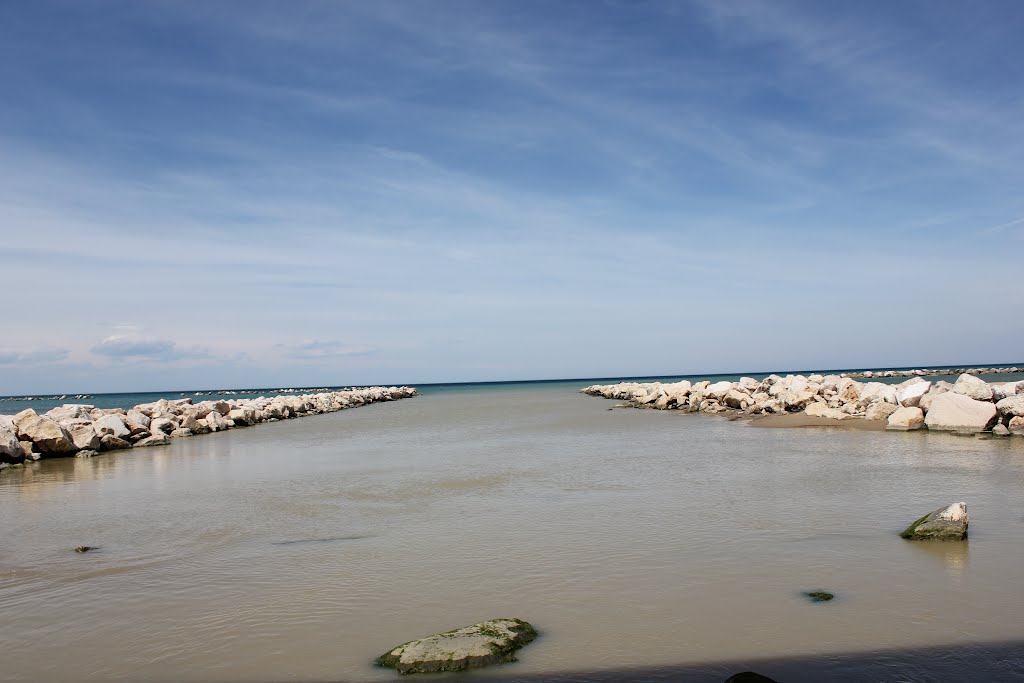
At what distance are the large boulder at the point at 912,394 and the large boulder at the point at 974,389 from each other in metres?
0.91

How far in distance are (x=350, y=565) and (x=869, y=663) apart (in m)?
4.20

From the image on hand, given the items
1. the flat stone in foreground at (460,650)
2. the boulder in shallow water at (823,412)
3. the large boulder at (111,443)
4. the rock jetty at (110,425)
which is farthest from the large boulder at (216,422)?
the flat stone in foreground at (460,650)

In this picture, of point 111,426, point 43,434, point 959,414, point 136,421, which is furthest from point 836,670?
point 136,421

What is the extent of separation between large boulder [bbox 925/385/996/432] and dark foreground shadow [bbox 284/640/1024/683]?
42.9ft

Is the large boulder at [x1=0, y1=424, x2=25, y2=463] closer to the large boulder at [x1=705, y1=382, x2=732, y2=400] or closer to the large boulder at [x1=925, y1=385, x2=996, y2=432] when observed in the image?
the large boulder at [x1=925, y1=385, x2=996, y2=432]

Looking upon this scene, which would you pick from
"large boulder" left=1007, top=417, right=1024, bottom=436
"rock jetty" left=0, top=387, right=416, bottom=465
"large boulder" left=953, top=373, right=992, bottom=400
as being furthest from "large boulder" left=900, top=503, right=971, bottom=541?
"rock jetty" left=0, top=387, right=416, bottom=465

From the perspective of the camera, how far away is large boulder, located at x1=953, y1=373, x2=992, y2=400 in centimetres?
1625

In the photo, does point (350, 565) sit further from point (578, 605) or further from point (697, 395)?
point (697, 395)

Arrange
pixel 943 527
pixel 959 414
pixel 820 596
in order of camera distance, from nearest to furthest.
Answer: pixel 820 596 → pixel 943 527 → pixel 959 414

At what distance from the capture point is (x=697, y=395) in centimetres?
2812

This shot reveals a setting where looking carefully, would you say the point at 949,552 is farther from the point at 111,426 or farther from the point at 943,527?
the point at 111,426

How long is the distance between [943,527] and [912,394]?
13.4m

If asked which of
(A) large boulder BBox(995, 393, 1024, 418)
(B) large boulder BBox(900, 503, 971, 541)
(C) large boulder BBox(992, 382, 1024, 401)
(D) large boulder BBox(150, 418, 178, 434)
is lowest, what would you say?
(B) large boulder BBox(900, 503, 971, 541)

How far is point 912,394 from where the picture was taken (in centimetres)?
1795
